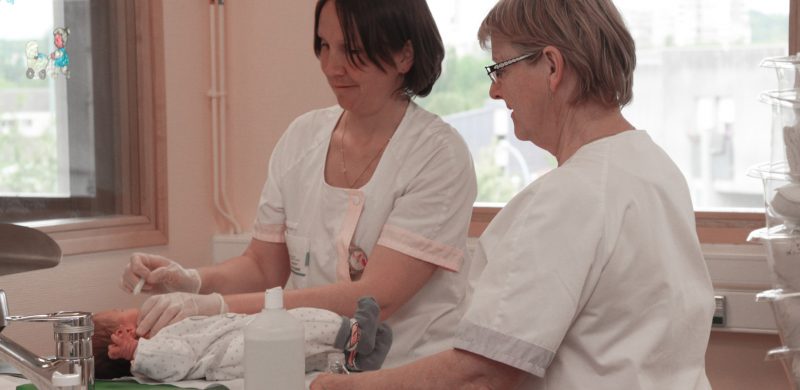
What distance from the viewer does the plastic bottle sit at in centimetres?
132

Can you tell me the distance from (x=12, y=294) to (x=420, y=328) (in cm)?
109

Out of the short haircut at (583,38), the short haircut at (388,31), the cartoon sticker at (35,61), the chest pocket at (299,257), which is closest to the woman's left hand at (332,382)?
the short haircut at (583,38)

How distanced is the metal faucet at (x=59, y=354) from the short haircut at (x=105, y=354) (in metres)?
0.45

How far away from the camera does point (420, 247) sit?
197 cm

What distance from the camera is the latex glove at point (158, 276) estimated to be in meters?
2.07

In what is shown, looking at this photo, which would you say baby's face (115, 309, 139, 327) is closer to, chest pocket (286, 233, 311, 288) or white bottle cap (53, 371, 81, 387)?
chest pocket (286, 233, 311, 288)

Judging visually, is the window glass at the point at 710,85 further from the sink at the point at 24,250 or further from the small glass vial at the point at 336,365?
the sink at the point at 24,250

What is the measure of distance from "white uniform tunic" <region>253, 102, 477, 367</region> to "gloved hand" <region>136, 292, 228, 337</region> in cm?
28

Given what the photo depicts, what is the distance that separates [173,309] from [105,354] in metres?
0.17

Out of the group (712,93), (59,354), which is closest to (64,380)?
(59,354)

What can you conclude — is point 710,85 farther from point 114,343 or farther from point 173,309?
point 114,343

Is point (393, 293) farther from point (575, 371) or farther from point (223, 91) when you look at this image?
point (223, 91)

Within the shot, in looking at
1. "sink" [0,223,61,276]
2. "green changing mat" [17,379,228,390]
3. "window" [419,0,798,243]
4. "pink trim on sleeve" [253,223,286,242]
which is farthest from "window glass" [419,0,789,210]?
"sink" [0,223,61,276]

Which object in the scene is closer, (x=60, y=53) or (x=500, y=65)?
Answer: (x=500, y=65)
